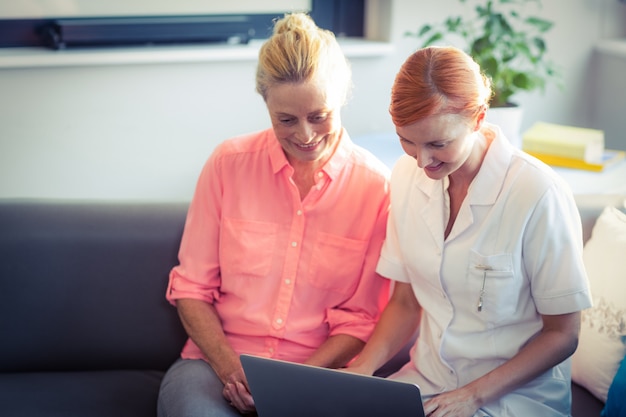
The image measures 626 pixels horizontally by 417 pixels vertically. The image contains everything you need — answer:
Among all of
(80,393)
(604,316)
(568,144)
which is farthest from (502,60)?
(80,393)

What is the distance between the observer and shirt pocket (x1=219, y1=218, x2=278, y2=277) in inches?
71.9

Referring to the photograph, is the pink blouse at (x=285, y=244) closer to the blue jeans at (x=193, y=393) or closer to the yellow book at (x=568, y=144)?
the blue jeans at (x=193, y=393)

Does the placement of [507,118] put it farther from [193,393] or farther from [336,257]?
[193,393]

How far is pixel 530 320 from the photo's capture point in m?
Answer: 1.58

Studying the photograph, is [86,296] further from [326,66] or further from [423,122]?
[423,122]

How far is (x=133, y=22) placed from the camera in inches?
102

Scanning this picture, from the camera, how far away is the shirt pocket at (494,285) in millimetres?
1533

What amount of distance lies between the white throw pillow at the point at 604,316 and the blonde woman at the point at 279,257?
45cm

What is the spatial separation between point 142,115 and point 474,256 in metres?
1.40

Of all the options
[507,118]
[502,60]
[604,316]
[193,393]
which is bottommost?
[193,393]

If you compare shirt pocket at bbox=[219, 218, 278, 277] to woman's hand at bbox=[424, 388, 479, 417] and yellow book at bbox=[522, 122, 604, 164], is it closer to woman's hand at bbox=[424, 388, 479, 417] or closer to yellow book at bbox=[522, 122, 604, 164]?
woman's hand at bbox=[424, 388, 479, 417]

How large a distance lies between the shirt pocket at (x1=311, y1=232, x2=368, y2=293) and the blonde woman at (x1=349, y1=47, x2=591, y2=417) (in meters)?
0.10

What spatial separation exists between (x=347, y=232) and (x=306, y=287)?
0.50 feet

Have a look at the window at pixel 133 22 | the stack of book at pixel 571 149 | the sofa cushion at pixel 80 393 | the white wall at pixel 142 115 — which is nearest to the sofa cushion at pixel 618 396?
the stack of book at pixel 571 149
